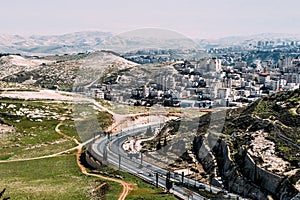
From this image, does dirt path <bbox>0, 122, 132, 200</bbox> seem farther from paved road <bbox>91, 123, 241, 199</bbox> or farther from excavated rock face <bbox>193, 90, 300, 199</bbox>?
excavated rock face <bbox>193, 90, 300, 199</bbox>

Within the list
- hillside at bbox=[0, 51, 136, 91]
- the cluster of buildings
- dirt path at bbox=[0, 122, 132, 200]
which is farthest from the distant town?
dirt path at bbox=[0, 122, 132, 200]

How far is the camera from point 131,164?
132 ft

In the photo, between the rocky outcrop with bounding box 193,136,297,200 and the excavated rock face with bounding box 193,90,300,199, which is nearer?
the rocky outcrop with bounding box 193,136,297,200

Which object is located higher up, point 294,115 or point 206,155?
point 294,115

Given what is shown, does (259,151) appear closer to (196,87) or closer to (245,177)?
(245,177)

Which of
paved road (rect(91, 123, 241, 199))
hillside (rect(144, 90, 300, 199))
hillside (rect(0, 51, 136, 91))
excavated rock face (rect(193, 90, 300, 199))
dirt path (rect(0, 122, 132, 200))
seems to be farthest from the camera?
hillside (rect(0, 51, 136, 91))

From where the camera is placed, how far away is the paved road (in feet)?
105

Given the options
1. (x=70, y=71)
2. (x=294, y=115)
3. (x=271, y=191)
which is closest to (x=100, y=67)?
(x=70, y=71)

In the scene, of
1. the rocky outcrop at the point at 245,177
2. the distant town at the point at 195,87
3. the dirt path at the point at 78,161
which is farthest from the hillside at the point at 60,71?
the rocky outcrop at the point at 245,177

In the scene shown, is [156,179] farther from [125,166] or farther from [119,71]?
[119,71]

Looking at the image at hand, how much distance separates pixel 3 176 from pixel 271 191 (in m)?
22.5

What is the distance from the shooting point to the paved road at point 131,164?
32062mm

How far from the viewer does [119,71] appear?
13262 centimetres

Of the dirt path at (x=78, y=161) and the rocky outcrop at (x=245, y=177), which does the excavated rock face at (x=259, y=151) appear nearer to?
the rocky outcrop at (x=245, y=177)
